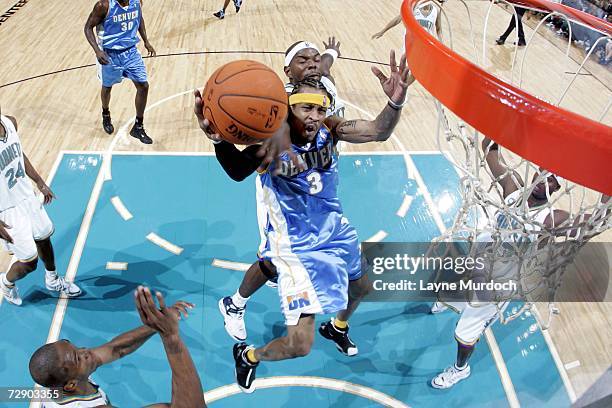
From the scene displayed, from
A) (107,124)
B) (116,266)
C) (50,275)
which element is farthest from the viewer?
(107,124)

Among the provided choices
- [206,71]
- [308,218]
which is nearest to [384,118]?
[308,218]

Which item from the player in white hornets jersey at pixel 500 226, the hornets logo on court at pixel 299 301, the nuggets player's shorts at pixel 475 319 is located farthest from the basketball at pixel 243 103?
the nuggets player's shorts at pixel 475 319

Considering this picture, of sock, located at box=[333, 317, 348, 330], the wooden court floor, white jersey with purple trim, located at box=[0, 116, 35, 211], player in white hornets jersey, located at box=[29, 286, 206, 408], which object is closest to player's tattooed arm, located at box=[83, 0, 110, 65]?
the wooden court floor

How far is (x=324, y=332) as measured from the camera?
3723mm

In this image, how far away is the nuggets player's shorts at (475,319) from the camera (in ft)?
10.4

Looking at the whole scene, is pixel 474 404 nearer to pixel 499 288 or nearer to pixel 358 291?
pixel 499 288

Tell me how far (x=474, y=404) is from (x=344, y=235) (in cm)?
140

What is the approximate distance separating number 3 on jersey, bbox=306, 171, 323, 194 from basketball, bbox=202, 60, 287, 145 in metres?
0.68

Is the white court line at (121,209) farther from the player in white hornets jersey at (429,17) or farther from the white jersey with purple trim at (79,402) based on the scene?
the player in white hornets jersey at (429,17)

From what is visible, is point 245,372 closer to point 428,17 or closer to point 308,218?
point 308,218

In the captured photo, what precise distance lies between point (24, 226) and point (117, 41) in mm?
2454

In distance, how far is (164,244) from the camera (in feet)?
14.3

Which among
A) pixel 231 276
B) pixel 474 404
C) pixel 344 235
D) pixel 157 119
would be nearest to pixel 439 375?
pixel 474 404

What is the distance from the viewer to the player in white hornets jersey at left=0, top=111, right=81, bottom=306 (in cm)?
324
